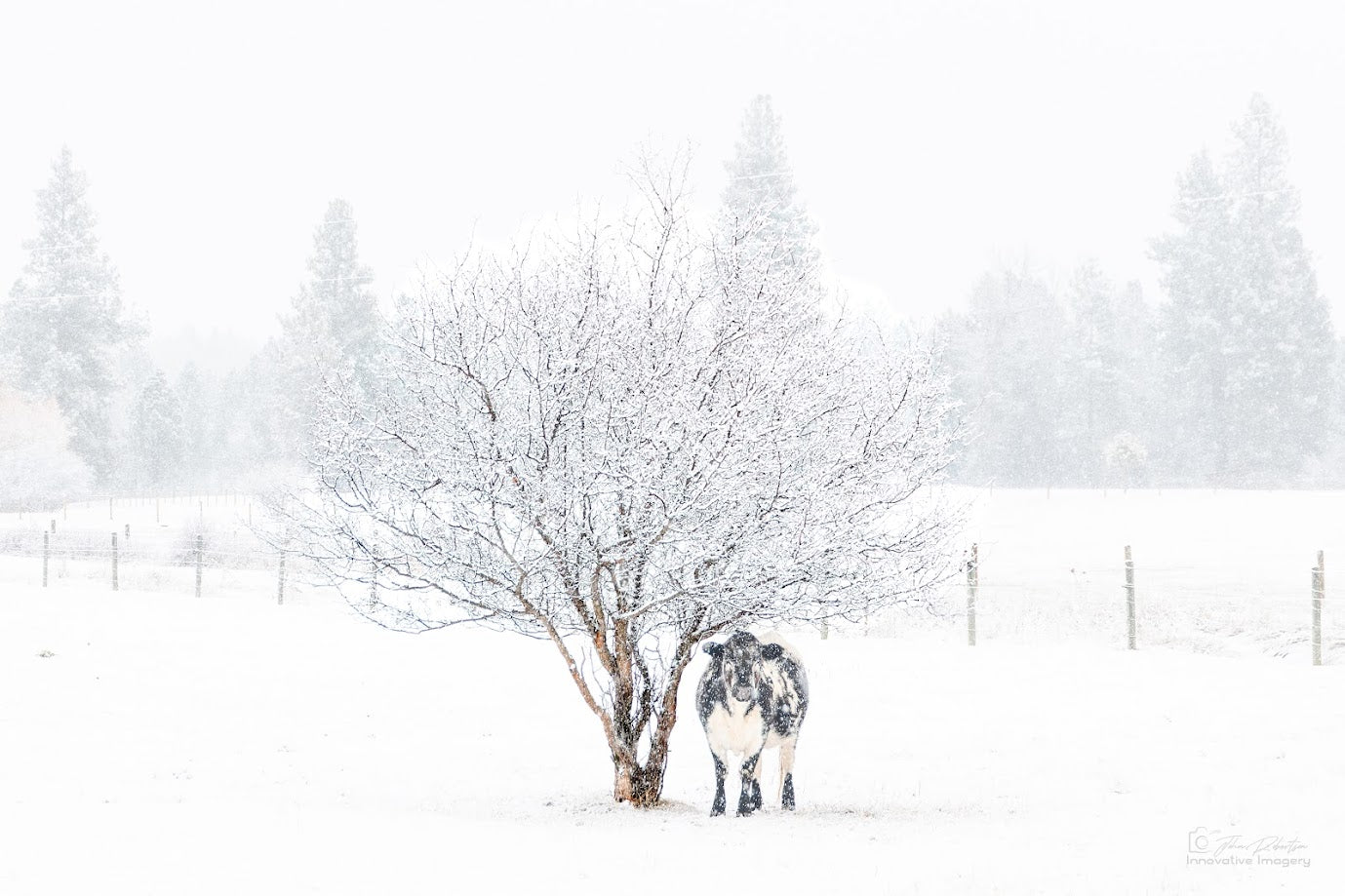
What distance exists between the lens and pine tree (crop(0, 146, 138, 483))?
53.8 meters

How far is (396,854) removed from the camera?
24.3ft

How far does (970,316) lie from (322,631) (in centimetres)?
4378

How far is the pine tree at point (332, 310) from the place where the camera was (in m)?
49.8

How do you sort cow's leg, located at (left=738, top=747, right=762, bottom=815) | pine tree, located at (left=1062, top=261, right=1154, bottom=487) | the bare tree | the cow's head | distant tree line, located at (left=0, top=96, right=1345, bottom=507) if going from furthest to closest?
pine tree, located at (left=1062, top=261, right=1154, bottom=487) → distant tree line, located at (left=0, top=96, right=1345, bottom=507) → cow's leg, located at (left=738, top=747, right=762, bottom=815) → the cow's head → the bare tree

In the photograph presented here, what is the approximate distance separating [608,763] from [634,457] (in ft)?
18.8

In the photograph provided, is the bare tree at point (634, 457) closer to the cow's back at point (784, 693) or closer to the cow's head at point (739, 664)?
the cow's head at point (739, 664)

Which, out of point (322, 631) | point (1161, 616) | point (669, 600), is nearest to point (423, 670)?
point (322, 631)

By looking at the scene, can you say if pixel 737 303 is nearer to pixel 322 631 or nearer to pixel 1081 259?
pixel 322 631

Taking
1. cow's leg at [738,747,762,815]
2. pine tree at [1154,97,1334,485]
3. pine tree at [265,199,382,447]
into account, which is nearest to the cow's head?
cow's leg at [738,747,762,815]

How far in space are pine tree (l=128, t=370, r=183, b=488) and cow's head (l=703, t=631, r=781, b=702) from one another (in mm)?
67780

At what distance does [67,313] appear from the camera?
55.1m

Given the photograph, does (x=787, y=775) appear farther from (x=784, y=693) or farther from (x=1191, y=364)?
(x=1191, y=364)

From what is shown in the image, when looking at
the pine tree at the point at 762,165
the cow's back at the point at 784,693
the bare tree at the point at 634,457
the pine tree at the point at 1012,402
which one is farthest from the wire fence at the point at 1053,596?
the pine tree at the point at 1012,402

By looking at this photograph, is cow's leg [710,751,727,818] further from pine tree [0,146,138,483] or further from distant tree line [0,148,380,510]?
pine tree [0,146,138,483]
